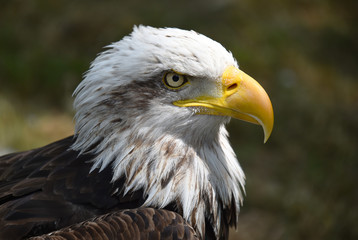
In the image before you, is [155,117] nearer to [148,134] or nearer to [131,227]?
[148,134]

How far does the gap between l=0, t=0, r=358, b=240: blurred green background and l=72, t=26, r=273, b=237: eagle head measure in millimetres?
2684

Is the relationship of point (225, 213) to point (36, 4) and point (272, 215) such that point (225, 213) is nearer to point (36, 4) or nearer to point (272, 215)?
point (272, 215)

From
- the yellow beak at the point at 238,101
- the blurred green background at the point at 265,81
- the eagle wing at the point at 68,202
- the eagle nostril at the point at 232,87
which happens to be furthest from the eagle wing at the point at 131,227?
the blurred green background at the point at 265,81

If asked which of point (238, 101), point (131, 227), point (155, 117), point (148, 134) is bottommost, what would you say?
point (131, 227)

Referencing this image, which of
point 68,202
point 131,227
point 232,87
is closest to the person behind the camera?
point 131,227

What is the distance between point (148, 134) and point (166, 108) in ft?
0.65

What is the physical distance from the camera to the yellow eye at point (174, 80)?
340 centimetres

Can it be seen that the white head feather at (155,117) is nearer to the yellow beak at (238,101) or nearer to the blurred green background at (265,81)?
the yellow beak at (238,101)

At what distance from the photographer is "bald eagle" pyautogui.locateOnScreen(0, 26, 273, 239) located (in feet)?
10.9

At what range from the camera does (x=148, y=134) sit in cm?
341

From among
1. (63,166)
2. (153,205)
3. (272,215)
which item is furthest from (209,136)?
(272,215)

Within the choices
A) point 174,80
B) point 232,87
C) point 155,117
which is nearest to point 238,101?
point 232,87

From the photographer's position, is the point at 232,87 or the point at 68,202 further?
the point at 232,87

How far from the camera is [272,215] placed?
20.4ft
